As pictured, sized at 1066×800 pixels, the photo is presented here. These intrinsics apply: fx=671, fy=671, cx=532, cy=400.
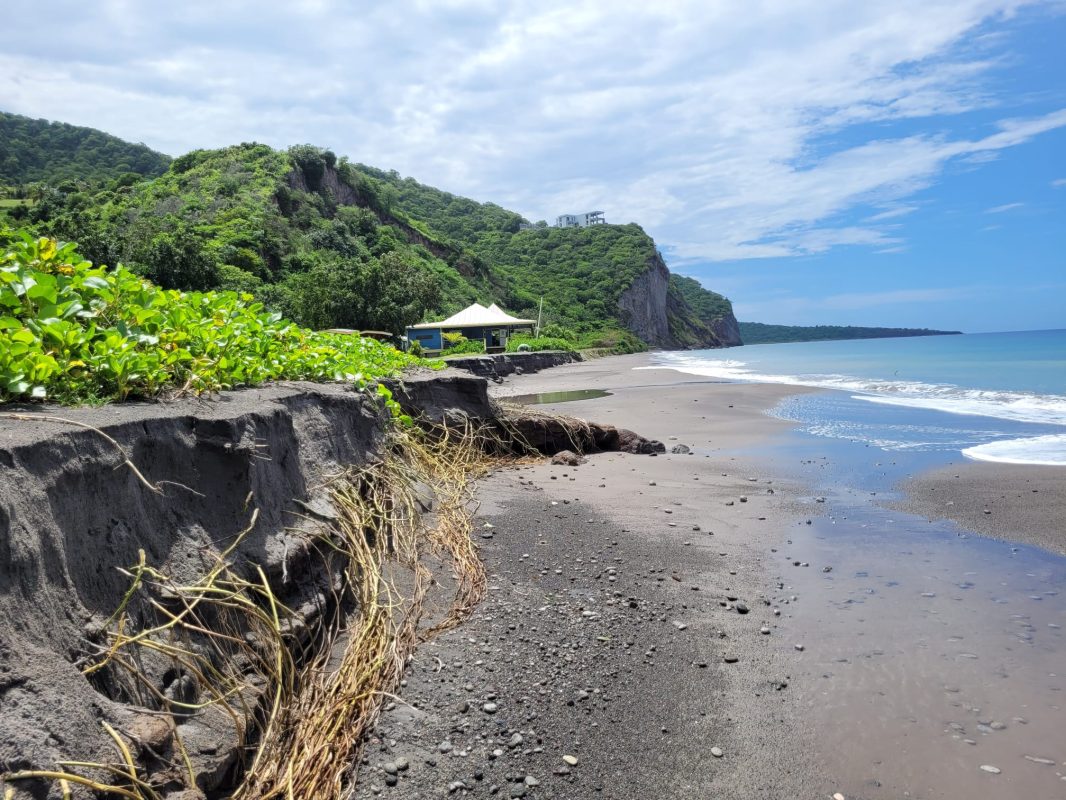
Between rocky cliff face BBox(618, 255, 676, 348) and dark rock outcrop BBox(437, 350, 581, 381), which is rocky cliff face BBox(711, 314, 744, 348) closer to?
rocky cliff face BBox(618, 255, 676, 348)

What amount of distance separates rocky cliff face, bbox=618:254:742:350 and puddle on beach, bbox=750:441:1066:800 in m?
80.8

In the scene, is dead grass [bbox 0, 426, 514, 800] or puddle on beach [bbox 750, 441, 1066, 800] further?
puddle on beach [bbox 750, 441, 1066, 800]

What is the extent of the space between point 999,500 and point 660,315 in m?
92.8

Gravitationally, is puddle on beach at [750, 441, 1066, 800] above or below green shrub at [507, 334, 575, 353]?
below

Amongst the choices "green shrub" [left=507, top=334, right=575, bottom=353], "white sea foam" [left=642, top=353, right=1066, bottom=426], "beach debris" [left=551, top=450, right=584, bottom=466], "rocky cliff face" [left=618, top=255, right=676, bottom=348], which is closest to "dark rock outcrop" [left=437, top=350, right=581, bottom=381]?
"green shrub" [left=507, top=334, right=575, bottom=353]

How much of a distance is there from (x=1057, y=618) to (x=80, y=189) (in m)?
66.8

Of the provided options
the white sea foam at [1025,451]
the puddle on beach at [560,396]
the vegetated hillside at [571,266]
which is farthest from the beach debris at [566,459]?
the vegetated hillside at [571,266]

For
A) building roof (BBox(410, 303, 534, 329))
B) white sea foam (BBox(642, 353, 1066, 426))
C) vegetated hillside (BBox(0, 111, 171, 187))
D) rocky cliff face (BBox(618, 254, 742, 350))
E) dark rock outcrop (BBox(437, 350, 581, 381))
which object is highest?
vegetated hillside (BBox(0, 111, 171, 187))

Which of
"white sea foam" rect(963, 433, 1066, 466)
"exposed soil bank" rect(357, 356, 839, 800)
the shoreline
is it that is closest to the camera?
"exposed soil bank" rect(357, 356, 839, 800)

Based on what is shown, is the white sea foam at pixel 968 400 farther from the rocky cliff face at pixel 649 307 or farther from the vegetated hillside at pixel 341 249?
the rocky cliff face at pixel 649 307

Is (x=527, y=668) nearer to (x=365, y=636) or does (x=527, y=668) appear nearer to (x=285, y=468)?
(x=365, y=636)

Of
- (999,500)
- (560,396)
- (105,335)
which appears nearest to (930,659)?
(999,500)

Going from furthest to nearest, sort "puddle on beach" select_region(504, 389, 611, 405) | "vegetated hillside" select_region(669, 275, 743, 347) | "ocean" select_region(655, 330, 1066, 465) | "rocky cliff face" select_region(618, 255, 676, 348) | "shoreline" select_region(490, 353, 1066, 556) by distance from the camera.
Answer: "vegetated hillside" select_region(669, 275, 743, 347), "rocky cliff face" select_region(618, 255, 676, 348), "puddle on beach" select_region(504, 389, 611, 405), "ocean" select_region(655, 330, 1066, 465), "shoreline" select_region(490, 353, 1066, 556)

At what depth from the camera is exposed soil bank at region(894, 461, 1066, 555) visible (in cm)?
675
